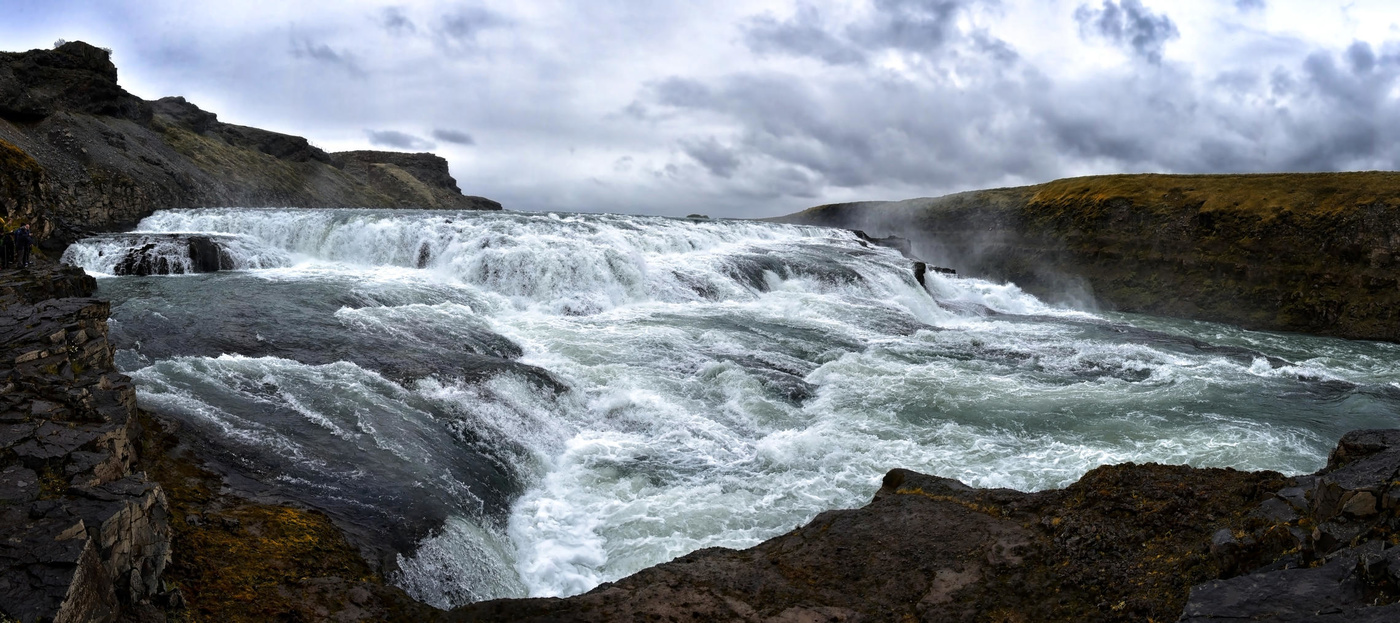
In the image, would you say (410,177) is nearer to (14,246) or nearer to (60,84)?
(60,84)

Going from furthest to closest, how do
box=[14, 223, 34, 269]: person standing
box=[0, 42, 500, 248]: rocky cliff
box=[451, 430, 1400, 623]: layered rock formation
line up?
box=[0, 42, 500, 248]: rocky cliff, box=[14, 223, 34, 269]: person standing, box=[451, 430, 1400, 623]: layered rock formation

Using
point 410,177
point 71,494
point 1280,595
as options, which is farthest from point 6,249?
point 410,177

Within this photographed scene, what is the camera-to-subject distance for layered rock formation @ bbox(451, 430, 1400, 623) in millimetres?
3322

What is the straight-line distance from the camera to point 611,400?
10.8m

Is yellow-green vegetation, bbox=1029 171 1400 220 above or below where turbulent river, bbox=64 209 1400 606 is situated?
above

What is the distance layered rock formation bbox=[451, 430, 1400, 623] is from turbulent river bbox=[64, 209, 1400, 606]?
194 centimetres

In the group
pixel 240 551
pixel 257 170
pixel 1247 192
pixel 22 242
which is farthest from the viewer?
pixel 257 170

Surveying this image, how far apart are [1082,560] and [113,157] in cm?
4064

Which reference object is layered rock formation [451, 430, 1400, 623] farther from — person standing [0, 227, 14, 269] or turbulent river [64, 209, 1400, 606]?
person standing [0, 227, 14, 269]

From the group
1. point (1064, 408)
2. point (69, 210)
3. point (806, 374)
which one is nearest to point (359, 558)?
point (806, 374)

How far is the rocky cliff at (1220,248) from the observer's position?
26.8 meters

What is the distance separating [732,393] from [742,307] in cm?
868

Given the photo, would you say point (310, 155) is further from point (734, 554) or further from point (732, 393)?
point (734, 554)

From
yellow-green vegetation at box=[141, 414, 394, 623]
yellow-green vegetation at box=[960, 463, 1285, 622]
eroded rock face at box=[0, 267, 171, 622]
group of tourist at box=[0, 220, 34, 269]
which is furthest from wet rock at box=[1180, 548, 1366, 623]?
group of tourist at box=[0, 220, 34, 269]
